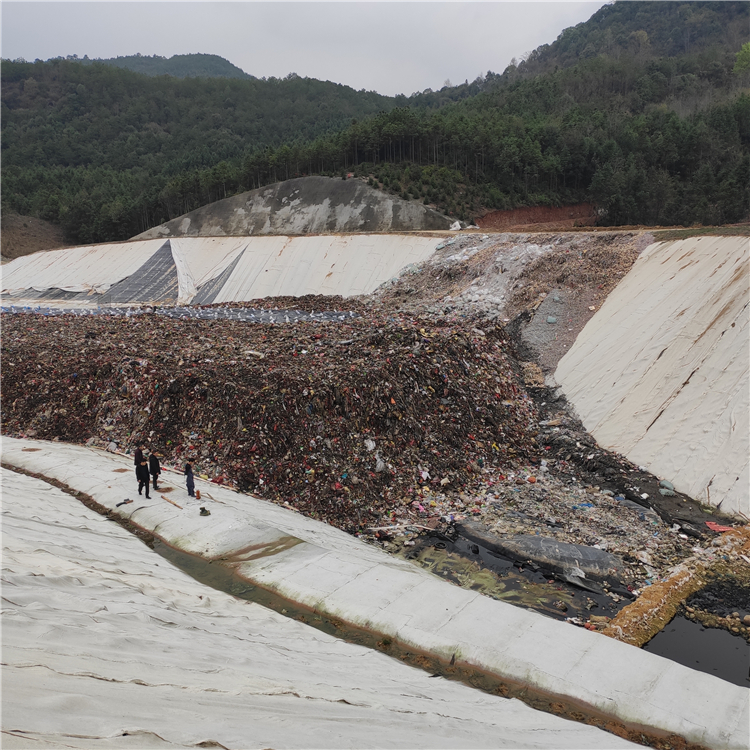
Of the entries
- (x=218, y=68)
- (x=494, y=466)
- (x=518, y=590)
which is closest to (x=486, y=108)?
(x=494, y=466)

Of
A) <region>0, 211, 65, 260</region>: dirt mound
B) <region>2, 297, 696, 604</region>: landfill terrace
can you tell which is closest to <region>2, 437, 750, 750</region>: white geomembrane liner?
<region>2, 297, 696, 604</region>: landfill terrace

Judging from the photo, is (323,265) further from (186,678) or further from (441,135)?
(186,678)

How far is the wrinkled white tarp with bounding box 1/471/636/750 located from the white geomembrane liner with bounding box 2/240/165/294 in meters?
27.0

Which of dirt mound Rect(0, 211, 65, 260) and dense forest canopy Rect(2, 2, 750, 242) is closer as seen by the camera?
dense forest canopy Rect(2, 2, 750, 242)

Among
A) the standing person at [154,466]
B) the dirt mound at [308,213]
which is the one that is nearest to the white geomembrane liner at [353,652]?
the standing person at [154,466]

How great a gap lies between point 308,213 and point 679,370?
27.9 m

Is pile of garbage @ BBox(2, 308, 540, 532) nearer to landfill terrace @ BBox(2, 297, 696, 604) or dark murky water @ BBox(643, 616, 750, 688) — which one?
landfill terrace @ BBox(2, 297, 696, 604)

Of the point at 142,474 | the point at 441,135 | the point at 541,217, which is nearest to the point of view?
the point at 142,474

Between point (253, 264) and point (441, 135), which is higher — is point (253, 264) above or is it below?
below

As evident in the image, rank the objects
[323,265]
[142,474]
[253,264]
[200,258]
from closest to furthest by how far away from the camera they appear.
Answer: [142,474]
[323,265]
[253,264]
[200,258]

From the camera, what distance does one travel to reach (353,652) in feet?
20.2

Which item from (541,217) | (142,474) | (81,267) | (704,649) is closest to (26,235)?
(81,267)

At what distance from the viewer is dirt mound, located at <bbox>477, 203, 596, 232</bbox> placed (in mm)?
35438

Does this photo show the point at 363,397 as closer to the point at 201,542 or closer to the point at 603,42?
the point at 201,542
